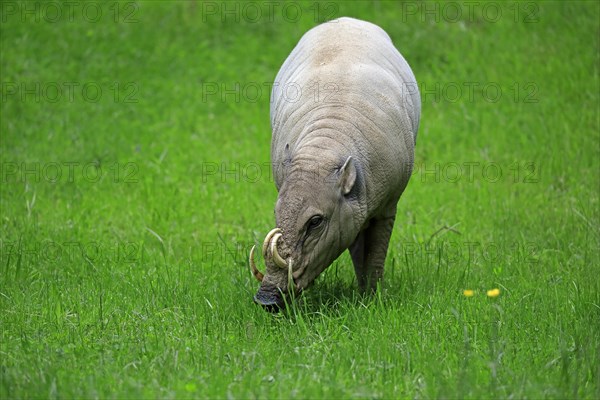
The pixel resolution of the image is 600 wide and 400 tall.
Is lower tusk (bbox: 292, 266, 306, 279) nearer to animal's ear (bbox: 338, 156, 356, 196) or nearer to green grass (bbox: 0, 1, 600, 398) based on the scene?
green grass (bbox: 0, 1, 600, 398)

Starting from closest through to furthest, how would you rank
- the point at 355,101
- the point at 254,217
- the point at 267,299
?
the point at 267,299, the point at 355,101, the point at 254,217

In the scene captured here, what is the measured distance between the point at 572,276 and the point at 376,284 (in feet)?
5.64

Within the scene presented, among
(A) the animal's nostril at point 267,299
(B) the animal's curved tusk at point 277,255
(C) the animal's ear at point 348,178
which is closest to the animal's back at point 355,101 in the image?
(C) the animal's ear at point 348,178

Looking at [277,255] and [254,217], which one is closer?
[277,255]

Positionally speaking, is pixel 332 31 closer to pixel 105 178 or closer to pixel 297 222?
pixel 297 222

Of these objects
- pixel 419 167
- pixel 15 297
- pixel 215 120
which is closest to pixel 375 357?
pixel 15 297

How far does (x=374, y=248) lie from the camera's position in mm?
7059

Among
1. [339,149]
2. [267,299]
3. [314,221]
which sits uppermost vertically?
[339,149]

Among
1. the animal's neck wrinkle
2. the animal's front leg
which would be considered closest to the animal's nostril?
the animal's neck wrinkle

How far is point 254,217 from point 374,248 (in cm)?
Answer: 272

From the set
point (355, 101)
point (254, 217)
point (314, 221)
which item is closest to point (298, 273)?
point (314, 221)

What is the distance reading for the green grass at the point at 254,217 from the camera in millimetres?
5473

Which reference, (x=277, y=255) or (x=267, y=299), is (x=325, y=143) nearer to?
(x=277, y=255)

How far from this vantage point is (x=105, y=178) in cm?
1062
